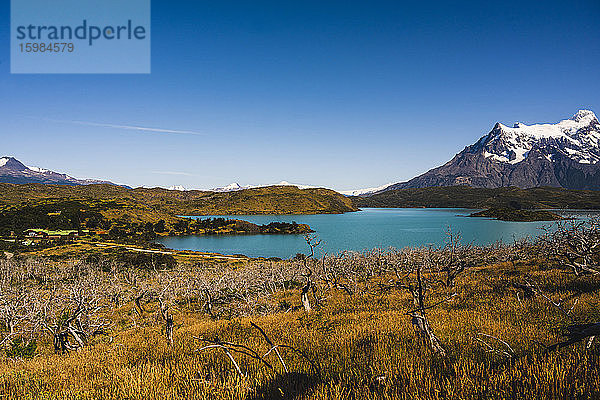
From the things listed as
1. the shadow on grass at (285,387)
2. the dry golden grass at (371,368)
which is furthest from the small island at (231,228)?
the shadow on grass at (285,387)

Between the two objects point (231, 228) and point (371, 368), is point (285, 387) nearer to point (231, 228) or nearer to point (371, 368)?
point (371, 368)

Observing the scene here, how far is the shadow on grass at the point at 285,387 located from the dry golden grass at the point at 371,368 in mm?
17

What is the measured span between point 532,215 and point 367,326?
648ft

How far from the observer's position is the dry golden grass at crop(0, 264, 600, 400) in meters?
4.05

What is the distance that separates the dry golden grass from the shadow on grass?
0.05 feet

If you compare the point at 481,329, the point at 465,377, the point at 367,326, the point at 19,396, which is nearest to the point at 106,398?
the point at 19,396

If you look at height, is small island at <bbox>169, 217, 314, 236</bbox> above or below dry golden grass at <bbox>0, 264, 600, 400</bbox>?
below

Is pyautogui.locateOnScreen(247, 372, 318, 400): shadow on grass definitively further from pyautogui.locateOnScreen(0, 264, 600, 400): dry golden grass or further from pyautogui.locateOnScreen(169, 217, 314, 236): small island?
pyautogui.locateOnScreen(169, 217, 314, 236): small island

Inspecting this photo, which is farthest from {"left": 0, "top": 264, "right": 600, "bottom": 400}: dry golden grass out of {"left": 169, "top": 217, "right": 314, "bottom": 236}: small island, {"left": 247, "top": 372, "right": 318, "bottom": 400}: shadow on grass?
{"left": 169, "top": 217, "right": 314, "bottom": 236}: small island

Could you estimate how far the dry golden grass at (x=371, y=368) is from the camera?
4055 mm

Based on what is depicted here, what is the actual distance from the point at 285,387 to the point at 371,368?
4.61ft

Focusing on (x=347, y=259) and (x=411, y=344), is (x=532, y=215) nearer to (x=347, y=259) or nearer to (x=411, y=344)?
(x=347, y=259)

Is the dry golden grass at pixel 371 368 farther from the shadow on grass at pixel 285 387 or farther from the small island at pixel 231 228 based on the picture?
the small island at pixel 231 228

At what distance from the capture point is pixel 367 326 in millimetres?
9289
